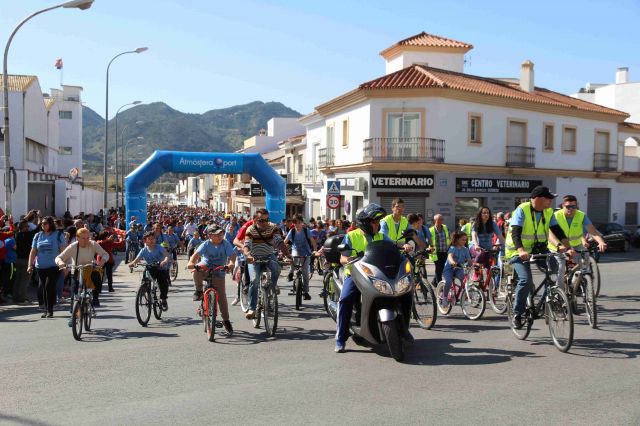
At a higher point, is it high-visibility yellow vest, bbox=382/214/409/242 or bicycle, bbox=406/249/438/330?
high-visibility yellow vest, bbox=382/214/409/242

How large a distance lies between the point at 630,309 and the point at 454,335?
13.0 feet

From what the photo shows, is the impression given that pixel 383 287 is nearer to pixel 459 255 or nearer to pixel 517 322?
pixel 517 322

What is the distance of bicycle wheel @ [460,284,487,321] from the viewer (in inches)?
378

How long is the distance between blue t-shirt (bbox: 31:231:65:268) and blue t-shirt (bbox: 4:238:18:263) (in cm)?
176

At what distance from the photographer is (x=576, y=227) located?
992 centimetres

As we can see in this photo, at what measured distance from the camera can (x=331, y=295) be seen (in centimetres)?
938

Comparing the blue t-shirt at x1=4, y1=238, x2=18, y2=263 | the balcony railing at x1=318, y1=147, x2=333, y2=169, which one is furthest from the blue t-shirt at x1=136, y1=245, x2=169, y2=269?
the balcony railing at x1=318, y1=147, x2=333, y2=169

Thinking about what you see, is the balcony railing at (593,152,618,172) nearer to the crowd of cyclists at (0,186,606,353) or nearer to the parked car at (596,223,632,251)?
the parked car at (596,223,632,251)

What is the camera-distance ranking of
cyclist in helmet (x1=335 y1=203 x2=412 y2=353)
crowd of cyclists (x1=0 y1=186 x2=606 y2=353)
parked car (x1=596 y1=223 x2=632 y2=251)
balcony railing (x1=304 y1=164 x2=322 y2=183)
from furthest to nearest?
1. balcony railing (x1=304 y1=164 x2=322 y2=183)
2. parked car (x1=596 y1=223 x2=632 y2=251)
3. crowd of cyclists (x1=0 y1=186 x2=606 y2=353)
4. cyclist in helmet (x1=335 y1=203 x2=412 y2=353)

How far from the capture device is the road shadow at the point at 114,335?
854 centimetres

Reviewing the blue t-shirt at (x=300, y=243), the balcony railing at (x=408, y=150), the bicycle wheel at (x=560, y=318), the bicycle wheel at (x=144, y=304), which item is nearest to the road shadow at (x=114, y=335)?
the bicycle wheel at (x=144, y=304)

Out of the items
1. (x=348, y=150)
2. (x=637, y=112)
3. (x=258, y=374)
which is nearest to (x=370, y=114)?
(x=348, y=150)

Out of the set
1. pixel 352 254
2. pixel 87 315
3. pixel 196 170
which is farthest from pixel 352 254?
pixel 196 170

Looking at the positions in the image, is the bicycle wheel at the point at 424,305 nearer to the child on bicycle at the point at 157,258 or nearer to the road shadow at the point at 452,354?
Answer: the road shadow at the point at 452,354
